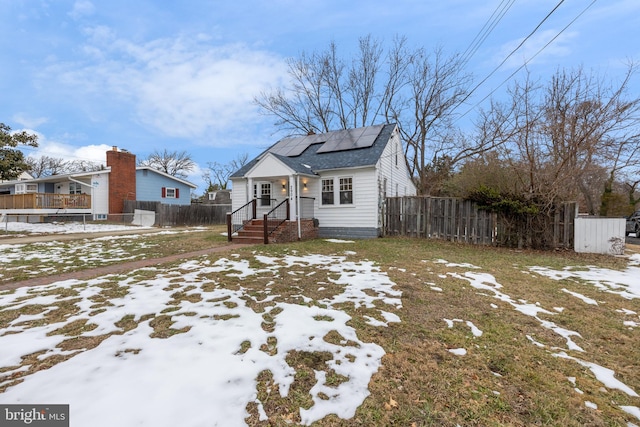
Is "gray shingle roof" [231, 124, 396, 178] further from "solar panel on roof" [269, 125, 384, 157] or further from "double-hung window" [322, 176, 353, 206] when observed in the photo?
"double-hung window" [322, 176, 353, 206]

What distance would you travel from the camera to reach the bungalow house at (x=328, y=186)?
38.9ft

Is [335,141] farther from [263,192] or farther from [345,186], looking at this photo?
[263,192]

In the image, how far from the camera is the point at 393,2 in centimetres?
1305

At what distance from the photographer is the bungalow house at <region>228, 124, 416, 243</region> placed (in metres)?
11.9

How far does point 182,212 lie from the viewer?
71.3 ft

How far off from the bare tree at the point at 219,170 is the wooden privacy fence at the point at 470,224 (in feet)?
142

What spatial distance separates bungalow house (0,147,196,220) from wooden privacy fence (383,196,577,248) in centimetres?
2213

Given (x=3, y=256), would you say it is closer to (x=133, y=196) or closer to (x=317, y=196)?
(x=317, y=196)

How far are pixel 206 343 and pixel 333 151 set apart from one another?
12.1 m

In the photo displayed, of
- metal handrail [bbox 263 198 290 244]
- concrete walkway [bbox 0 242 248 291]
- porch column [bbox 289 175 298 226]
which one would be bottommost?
concrete walkway [bbox 0 242 248 291]

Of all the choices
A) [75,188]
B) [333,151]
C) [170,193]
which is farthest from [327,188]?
[75,188]

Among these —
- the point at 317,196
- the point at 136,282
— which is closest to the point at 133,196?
the point at 317,196

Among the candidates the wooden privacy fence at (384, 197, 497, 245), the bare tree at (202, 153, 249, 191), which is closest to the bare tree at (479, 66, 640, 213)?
the wooden privacy fence at (384, 197, 497, 245)

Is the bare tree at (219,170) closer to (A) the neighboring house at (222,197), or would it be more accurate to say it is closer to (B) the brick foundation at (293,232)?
(A) the neighboring house at (222,197)
